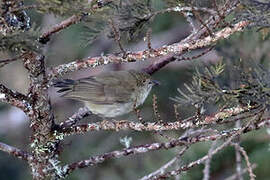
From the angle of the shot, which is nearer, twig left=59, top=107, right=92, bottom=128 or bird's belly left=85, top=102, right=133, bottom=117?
twig left=59, top=107, right=92, bottom=128

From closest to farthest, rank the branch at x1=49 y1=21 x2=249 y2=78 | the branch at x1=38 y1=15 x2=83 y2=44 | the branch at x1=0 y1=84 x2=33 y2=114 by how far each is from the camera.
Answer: the branch at x1=38 y1=15 x2=83 y2=44 → the branch at x1=49 y1=21 x2=249 y2=78 → the branch at x1=0 y1=84 x2=33 y2=114

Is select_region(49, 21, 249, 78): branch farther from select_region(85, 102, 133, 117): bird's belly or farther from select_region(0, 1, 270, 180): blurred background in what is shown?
select_region(85, 102, 133, 117): bird's belly

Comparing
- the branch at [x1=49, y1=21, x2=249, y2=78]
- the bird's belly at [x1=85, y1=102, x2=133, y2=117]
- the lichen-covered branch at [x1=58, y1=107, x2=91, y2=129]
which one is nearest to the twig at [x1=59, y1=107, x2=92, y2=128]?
the lichen-covered branch at [x1=58, y1=107, x2=91, y2=129]

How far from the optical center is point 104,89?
4.33 m

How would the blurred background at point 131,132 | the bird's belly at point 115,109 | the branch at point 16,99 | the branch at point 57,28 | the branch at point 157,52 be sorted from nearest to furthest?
the branch at point 57,28 < the branch at point 157,52 < the branch at point 16,99 < the blurred background at point 131,132 < the bird's belly at point 115,109

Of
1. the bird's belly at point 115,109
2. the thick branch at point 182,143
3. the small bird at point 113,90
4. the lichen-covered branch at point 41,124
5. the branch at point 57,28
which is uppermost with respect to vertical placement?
the small bird at point 113,90

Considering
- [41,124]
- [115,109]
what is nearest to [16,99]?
[41,124]

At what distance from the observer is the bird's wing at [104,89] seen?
405 centimetres

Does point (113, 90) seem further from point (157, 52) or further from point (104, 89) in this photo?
point (157, 52)

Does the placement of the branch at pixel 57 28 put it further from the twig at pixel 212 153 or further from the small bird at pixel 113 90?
the small bird at pixel 113 90

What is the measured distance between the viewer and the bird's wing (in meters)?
4.05

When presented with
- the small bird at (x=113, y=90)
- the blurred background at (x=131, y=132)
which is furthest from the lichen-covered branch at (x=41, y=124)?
the blurred background at (x=131, y=132)

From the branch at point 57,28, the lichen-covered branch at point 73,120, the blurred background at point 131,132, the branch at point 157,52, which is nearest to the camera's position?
the branch at point 57,28

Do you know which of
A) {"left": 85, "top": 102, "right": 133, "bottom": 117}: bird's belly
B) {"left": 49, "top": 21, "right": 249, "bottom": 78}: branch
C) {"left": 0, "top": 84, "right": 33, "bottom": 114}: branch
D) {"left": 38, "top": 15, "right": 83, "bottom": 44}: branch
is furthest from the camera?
{"left": 85, "top": 102, "right": 133, "bottom": 117}: bird's belly
